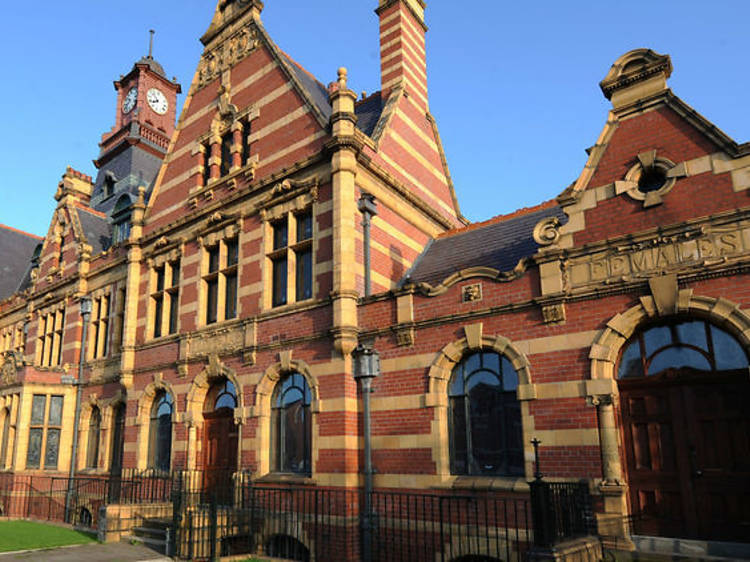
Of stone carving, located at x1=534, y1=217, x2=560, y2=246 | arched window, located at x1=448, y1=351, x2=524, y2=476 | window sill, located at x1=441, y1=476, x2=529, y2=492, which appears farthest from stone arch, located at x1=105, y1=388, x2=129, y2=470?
stone carving, located at x1=534, y1=217, x2=560, y2=246

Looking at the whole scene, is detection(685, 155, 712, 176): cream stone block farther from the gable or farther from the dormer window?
the dormer window

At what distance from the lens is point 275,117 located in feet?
53.9

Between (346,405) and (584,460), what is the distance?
198 inches

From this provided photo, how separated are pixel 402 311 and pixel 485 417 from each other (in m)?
2.80

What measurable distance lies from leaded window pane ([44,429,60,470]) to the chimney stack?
56.4 ft

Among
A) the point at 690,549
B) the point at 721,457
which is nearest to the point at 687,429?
the point at 721,457

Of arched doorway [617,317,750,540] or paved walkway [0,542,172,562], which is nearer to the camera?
arched doorway [617,317,750,540]

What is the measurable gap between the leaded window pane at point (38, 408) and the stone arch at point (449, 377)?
16938mm

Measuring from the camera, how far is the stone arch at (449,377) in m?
10.7

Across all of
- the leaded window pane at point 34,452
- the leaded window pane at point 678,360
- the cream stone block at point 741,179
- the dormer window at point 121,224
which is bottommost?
the leaded window pane at point 34,452

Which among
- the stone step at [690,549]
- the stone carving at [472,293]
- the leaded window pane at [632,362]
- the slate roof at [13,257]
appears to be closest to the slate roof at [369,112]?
the stone carving at [472,293]

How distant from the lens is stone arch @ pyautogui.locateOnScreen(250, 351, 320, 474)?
45.1 feet

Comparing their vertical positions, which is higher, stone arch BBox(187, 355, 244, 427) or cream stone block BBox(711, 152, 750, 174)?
cream stone block BBox(711, 152, 750, 174)

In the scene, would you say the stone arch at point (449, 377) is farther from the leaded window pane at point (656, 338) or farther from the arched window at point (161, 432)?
the arched window at point (161, 432)
